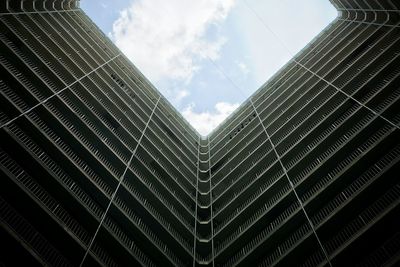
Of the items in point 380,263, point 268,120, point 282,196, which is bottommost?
point 380,263

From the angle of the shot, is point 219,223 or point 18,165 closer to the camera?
point 18,165

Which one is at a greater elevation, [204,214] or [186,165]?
[186,165]

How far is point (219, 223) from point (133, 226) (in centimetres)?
674

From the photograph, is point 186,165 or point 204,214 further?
point 186,165

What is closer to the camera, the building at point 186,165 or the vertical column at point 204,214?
the building at point 186,165

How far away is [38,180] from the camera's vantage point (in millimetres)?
15945

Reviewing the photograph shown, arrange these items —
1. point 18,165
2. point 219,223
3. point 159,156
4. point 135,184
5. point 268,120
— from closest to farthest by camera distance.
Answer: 1. point 18,165
2. point 135,184
3. point 219,223
4. point 159,156
5. point 268,120

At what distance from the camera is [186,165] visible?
2848 cm

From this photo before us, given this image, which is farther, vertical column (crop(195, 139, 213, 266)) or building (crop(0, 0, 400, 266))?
vertical column (crop(195, 139, 213, 266))

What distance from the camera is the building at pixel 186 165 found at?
48.2 feet

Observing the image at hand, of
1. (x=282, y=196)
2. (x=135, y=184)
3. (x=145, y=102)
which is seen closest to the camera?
(x=282, y=196)

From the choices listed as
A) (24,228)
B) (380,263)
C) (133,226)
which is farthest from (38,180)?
(380,263)

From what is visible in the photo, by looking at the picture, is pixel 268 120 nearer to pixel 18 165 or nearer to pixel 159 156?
pixel 159 156

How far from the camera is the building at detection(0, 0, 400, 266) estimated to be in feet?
48.2
